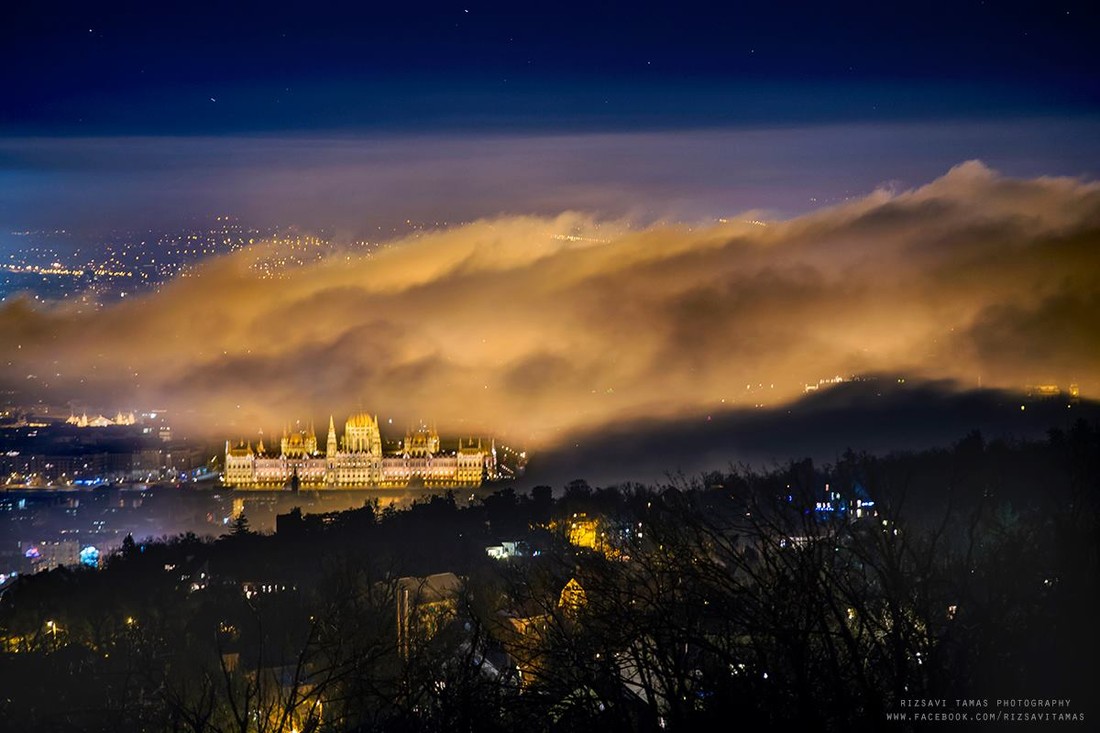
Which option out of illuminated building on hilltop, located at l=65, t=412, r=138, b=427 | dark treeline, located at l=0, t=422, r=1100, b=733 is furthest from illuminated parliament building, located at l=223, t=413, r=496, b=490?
dark treeline, located at l=0, t=422, r=1100, b=733

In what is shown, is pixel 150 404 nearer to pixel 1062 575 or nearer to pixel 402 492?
pixel 402 492

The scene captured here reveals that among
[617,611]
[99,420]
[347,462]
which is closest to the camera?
[617,611]

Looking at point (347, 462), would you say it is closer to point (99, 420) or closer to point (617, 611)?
point (99, 420)

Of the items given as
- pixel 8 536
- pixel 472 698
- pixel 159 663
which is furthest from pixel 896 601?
pixel 8 536

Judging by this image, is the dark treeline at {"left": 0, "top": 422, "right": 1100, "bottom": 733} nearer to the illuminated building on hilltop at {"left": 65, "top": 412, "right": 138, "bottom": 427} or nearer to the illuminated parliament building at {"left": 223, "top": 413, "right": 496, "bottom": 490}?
the illuminated building on hilltop at {"left": 65, "top": 412, "right": 138, "bottom": 427}

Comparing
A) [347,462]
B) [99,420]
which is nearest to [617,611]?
[99,420]

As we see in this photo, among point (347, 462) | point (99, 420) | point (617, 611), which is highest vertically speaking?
point (99, 420)
